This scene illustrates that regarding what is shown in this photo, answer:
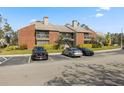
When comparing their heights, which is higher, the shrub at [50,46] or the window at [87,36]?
the window at [87,36]

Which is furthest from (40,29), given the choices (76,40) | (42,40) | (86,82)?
(86,82)

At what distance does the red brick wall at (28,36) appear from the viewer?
5306 cm

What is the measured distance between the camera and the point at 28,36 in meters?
53.4

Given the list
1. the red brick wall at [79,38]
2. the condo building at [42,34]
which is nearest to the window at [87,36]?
the red brick wall at [79,38]

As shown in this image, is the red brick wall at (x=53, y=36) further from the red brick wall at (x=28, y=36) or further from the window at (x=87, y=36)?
the window at (x=87, y=36)

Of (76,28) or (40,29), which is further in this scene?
(76,28)

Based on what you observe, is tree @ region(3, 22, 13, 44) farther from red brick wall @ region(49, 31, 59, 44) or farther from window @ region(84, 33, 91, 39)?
window @ region(84, 33, 91, 39)

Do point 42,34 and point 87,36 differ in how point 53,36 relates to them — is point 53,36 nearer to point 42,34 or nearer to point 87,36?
point 42,34

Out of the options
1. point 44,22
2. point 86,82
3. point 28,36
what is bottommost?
point 86,82
